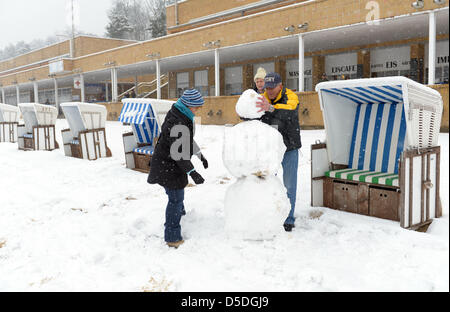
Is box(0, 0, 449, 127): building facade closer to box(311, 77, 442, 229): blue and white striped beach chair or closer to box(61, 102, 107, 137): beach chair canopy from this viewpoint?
box(311, 77, 442, 229): blue and white striped beach chair

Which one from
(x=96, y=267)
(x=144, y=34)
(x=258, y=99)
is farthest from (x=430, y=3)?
(x=144, y=34)

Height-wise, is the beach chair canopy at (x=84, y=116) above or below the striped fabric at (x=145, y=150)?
above

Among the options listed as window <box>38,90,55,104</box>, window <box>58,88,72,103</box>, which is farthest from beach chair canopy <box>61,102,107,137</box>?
window <box>38,90,55,104</box>

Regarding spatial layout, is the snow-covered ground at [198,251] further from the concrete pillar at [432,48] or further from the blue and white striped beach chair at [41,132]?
the concrete pillar at [432,48]

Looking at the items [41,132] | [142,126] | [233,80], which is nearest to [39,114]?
[41,132]

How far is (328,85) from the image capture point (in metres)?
5.23

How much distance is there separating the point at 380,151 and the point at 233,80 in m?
21.1

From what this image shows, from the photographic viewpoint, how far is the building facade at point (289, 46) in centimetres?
1407

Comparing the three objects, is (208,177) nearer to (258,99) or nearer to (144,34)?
(258,99)

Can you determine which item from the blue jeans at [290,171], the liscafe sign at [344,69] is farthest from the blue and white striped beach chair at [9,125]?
the liscafe sign at [344,69]

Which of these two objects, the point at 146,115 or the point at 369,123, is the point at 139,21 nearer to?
the point at 146,115

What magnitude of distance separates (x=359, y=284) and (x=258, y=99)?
2.04 m

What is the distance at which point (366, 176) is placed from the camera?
518 cm

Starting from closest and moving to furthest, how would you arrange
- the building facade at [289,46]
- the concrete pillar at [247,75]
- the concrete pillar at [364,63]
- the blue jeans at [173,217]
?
the blue jeans at [173,217] → the building facade at [289,46] → the concrete pillar at [364,63] → the concrete pillar at [247,75]
